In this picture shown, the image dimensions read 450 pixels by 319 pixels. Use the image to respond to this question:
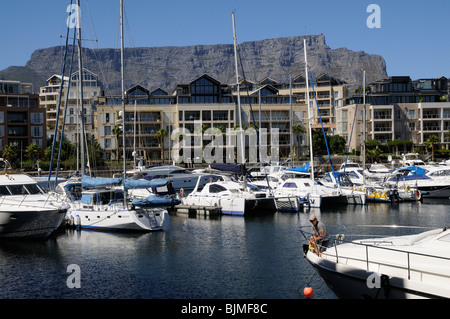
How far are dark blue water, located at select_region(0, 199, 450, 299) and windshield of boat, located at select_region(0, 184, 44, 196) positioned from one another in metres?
3.22

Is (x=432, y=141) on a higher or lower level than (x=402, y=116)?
lower

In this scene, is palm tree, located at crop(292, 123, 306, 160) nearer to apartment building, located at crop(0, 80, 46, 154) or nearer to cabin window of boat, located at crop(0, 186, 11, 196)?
apartment building, located at crop(0, 80, 46, 154)

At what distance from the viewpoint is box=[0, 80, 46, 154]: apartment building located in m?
93.9

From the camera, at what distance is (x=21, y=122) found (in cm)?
9600

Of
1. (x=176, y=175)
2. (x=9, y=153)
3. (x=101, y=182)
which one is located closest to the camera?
(x=101, y=182)

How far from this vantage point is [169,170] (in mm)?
74062

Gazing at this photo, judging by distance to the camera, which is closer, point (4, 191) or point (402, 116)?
point (4, 191)

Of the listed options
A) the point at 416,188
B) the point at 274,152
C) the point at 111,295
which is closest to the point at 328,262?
the point at 111,295

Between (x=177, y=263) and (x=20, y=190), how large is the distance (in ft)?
42.8

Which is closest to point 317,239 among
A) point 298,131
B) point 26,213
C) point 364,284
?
point 364,284

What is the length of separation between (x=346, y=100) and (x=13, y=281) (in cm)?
10692

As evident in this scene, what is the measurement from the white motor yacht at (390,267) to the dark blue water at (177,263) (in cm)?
274

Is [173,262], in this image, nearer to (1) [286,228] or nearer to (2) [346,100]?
(1) [286,228]

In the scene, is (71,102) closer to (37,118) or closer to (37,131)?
(37,118)
